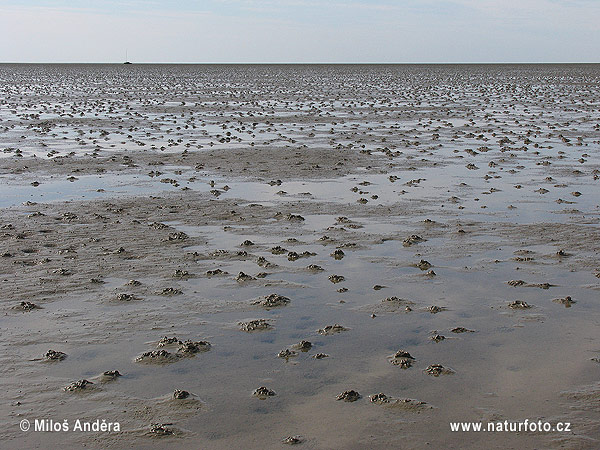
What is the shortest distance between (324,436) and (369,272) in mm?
4421

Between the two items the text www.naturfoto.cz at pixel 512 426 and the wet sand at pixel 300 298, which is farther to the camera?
the wet sand at pixel 300 298

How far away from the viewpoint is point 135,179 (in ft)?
55.7

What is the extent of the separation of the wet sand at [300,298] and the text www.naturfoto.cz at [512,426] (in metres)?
0.08

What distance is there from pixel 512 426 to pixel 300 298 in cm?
363

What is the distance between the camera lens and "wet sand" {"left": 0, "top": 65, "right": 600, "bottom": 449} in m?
6.00

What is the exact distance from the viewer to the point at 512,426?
5746mm

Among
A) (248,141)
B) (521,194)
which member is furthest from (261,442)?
Answer: (248,141)

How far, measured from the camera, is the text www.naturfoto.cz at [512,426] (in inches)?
225

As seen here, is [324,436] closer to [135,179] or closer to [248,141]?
[135,179]

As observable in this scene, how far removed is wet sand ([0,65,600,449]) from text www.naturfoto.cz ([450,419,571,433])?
0.25 feet

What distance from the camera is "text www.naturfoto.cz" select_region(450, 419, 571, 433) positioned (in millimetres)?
5703

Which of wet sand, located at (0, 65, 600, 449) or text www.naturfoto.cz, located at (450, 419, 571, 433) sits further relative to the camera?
wet sand, located at (0, 65, 600, 449)

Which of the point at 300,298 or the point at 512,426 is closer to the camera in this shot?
the point at 512,426

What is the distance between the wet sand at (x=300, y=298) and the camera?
6.00 meters
